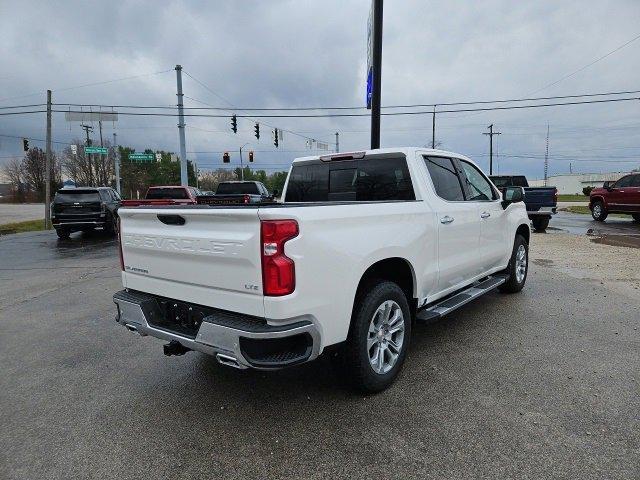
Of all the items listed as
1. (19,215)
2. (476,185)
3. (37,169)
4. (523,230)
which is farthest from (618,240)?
(37,169)

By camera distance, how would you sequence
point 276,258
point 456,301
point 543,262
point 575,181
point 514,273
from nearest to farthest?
point 276,258 → point 456,301 → point 514,273 → point 543,262 → point 575,181

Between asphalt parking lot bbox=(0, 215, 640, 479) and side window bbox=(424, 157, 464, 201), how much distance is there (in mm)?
1489

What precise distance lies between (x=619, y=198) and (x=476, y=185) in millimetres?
16078

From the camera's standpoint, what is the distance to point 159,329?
309 cm

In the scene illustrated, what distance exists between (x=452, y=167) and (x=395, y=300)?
2.01 meters

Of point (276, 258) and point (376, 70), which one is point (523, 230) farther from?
point (376, 70)

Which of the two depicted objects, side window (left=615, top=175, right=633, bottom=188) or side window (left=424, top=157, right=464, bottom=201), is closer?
side window (left=424, top=157, right=464, bottom=201)

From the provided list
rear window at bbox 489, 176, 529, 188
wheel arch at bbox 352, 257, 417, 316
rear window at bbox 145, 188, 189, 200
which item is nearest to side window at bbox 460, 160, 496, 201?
wheel arch at bbox 352, 257, 417, 316

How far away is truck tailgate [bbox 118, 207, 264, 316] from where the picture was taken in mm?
2588

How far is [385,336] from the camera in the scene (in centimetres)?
336

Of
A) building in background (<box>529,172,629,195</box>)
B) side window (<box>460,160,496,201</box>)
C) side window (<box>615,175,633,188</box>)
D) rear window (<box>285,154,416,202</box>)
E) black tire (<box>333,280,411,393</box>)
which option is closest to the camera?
black tire (<box>333,280,411,393</box>)

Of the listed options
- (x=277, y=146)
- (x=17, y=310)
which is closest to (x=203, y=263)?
(x=17, y=310)

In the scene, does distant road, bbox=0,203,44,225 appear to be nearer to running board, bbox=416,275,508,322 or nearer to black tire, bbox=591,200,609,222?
running board, bbox=416,275,508,322

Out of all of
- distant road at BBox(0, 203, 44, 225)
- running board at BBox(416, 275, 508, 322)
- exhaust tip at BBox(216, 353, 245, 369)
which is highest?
exhaust tip at BBox(216, 353, 245, 369)
